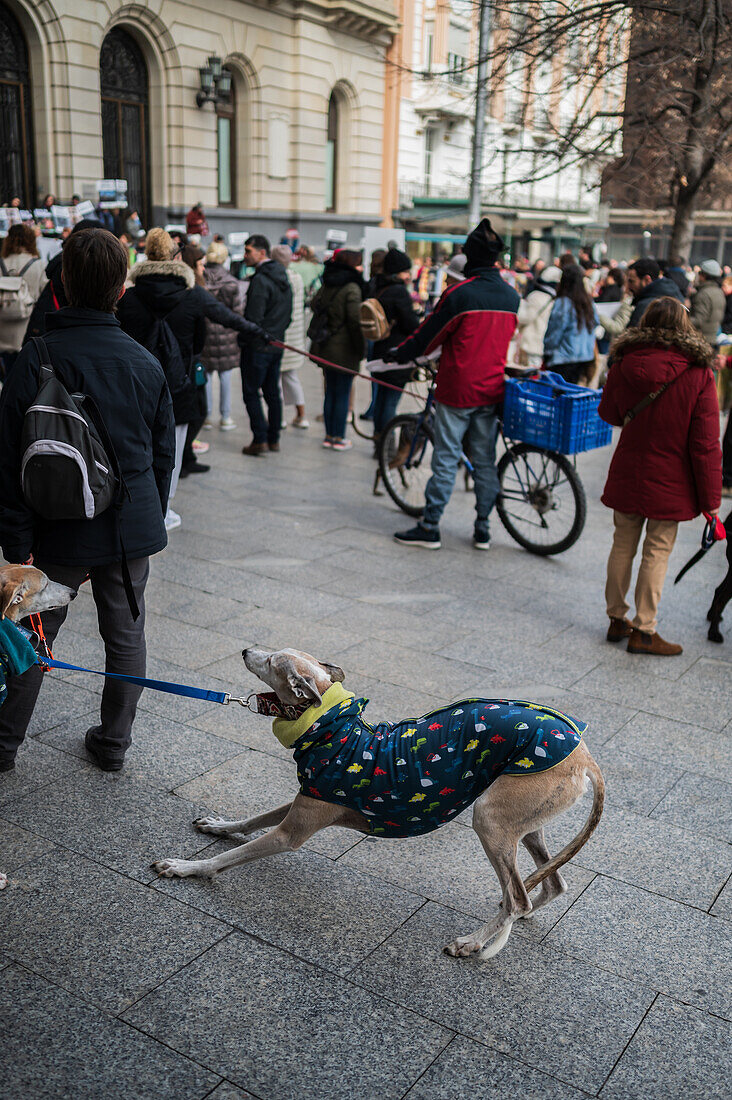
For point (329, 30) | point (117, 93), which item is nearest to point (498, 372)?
point (117, 93)

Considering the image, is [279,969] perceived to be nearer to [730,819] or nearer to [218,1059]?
[218,1059]

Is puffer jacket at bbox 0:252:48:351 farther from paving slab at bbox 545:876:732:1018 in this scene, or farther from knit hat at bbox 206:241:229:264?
paving slab at bbox 545:876:732:1018

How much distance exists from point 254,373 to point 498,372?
324 centimetres

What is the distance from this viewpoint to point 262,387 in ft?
31.8

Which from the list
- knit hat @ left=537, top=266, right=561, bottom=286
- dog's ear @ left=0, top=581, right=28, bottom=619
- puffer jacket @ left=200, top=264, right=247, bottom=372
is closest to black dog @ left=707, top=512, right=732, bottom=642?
dog's ear @ left=0, top=581, right=28, bottom=619

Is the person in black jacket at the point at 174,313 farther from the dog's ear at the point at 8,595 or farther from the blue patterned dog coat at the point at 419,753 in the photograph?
the blue patterned dog coat at the point at 419,753

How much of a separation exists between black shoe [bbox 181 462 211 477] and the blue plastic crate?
10.4ft

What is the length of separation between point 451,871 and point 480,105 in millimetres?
15624

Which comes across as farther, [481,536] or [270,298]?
[270,298]

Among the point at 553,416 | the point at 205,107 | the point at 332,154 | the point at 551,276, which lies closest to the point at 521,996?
the point at 553,416

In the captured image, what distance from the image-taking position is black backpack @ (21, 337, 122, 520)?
3.24m

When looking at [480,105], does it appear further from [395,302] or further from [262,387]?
[262,387]

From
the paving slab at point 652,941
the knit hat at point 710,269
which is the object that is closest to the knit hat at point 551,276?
the knit hat at point 710,269

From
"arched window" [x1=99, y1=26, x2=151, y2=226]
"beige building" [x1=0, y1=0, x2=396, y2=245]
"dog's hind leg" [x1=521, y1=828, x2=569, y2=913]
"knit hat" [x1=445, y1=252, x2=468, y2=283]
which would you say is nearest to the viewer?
"dog's hind leg" [x1=521, y1=828, x2=569, y2=913]
